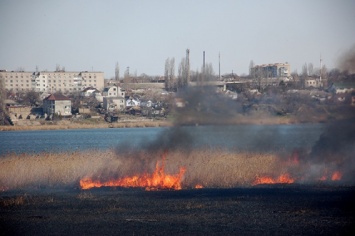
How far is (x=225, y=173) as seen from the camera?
39469 millimetres

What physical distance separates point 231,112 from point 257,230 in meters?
17.3

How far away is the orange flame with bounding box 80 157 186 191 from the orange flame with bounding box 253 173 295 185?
480 cm

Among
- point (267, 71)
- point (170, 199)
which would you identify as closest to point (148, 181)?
point (170, 199)

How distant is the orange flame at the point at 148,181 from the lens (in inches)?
1515

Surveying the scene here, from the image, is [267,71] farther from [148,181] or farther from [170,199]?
[170,199]

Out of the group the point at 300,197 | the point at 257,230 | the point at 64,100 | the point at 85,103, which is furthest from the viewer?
the point at 85,103

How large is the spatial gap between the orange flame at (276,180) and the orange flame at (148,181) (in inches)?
189

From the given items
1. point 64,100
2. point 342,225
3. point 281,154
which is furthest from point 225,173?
point 64,100

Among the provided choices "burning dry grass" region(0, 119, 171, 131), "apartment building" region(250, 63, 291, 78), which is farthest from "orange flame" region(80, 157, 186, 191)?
"burning dry grass" region(0, 119, 171, 131)

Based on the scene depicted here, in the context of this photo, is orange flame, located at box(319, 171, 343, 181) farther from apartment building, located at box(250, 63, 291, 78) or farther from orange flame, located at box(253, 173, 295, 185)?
apartment building, located at box(250, 63, 291, 78)

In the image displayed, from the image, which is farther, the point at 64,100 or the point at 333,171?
the point at 64,100

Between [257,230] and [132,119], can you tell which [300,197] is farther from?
[132,119]

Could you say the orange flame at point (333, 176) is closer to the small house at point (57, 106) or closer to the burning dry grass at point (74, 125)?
the burning dry grass at point (74, 125)

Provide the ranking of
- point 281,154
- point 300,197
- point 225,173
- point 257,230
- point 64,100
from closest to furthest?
point 257,230 → point 300,197 → point 225,173 → point 281,154 → point 64,100
